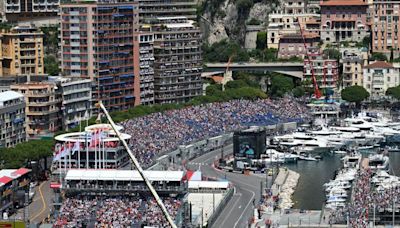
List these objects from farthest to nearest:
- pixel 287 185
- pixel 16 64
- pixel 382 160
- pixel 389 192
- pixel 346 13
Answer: pixel 346 13, pixel 16 64, pixel 382 160, pixel 287 185, pixel 389 192

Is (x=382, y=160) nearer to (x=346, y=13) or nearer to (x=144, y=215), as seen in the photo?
(x=144, y=215)

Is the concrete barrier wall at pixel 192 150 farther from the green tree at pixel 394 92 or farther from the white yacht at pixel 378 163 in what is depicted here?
the green tree at pixel 394 92

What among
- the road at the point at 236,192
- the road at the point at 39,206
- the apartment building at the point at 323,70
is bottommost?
the road at the point at 236,192

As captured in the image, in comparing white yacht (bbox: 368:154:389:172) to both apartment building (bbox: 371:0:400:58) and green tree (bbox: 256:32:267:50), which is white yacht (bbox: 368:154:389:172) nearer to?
apartment building (bbox: 371:0:400:58)

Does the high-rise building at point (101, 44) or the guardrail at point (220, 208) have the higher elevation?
the high-rise building at point (101, 44)

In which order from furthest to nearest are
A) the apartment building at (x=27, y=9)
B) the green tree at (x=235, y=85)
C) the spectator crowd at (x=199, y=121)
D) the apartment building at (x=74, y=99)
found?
the apartment building at (x=27, y=9) → the green tree at (x=235, y=85) → the apartment building at (x=74, y=99) → the spectator crowd at (x=199, y=121)

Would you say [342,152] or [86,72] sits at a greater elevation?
[86,72]

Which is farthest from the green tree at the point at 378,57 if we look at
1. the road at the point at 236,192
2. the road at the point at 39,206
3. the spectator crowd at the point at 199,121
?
the road at the point at 39,206

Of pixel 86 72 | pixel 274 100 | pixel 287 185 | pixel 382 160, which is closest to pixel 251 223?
pixel 287 185
